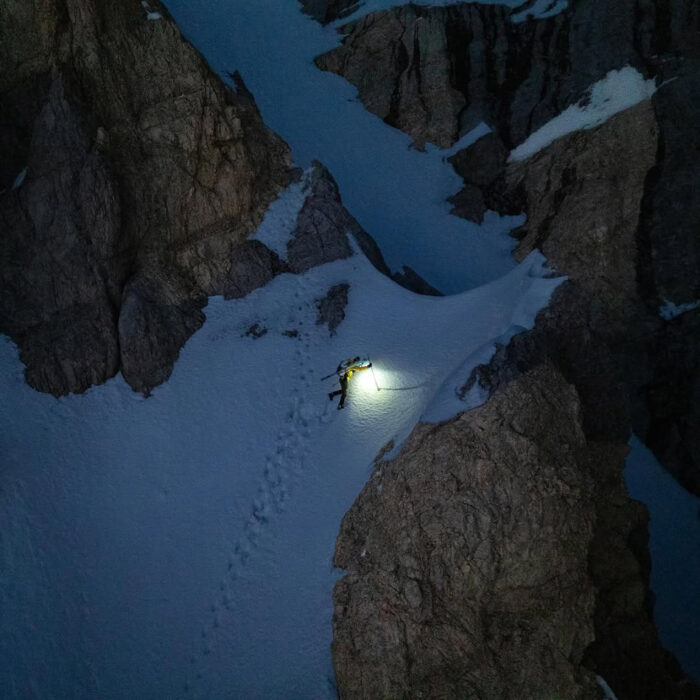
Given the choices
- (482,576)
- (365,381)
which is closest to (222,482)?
(365,381)

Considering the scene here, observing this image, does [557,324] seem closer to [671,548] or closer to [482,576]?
[482,576]

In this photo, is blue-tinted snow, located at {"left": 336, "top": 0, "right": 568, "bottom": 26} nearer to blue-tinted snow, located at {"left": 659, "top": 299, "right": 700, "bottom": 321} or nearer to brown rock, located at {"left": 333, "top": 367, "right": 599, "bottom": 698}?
blue-tinted snow, located at {"left": 659, "top": 299, "right": 700, "bottom": 321}

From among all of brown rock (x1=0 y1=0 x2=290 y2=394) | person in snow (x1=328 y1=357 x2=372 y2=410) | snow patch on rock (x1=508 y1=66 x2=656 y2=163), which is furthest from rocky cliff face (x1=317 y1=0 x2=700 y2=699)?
brown rock (x1=0 y1=0 x2=290 y2=394)

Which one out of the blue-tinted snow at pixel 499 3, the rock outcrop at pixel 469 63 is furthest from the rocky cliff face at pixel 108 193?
the blue-tinted snow at pixel 499 3

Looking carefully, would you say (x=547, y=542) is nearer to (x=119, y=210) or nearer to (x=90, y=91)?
(x=119, y=210)

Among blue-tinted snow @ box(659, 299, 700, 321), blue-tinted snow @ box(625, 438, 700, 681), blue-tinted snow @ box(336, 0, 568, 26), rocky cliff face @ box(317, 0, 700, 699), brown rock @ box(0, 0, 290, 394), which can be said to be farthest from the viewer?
blue-tinted snow @ box(336, 0, 568, 26)
